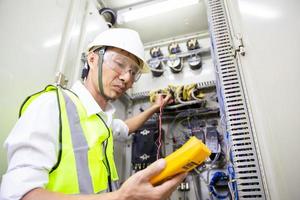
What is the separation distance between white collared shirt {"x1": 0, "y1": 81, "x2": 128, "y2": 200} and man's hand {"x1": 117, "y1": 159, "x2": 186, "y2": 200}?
0.27 metres

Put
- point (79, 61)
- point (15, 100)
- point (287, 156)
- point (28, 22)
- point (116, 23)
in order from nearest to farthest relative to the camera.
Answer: point (287, 156) < point (15, 100) < point (28, 22) < point (79, 61) < point (116, 23)

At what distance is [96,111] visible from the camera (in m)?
0.96

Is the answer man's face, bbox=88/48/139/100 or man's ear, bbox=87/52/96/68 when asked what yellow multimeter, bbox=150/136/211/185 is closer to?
man's face, bbox=88/48/139/100

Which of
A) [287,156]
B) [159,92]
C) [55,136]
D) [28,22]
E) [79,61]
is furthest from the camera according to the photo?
[159,92]

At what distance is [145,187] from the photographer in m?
0.62

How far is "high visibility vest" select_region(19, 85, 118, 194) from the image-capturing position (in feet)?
2.31

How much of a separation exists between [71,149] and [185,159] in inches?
17.0

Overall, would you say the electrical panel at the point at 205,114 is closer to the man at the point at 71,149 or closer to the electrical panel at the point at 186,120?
the electrical panel at the point at 186,120

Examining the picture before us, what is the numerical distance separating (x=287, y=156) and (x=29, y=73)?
116 centimetres

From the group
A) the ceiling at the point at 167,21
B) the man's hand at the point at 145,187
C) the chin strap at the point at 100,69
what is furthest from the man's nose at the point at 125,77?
the ceiling at the point at 167,21

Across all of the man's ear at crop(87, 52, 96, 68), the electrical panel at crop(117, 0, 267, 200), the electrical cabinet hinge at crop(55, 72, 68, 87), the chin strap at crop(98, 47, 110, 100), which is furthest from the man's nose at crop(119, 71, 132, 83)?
the electrical panel at crop(117, 0, 267, 200)

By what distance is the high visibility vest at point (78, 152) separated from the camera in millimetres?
704

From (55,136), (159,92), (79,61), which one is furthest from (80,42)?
(55,136)

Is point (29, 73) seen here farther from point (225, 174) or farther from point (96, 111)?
point (225, 174)
